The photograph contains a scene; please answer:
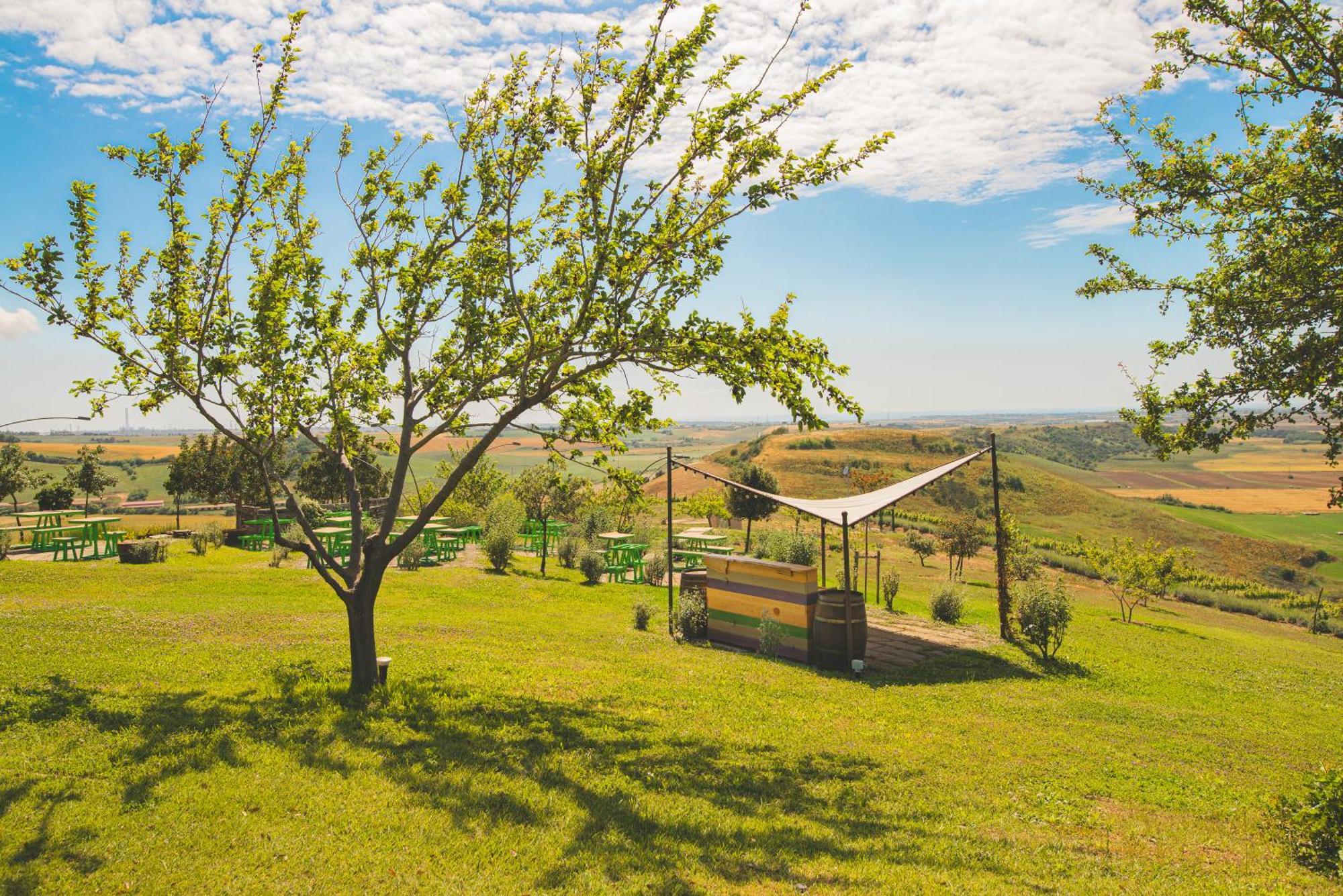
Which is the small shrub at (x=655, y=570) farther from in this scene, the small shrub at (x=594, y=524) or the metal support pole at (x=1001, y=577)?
the metal support pole at (x=1001, y=577)

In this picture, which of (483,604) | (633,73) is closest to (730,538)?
(483,604)

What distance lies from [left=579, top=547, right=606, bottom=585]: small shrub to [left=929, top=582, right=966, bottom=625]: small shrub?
31.5ft

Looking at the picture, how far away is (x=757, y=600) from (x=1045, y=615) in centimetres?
506

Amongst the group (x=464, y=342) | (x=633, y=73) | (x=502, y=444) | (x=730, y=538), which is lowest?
(x=730, y=538)

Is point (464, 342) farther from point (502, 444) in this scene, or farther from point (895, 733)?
point (895, 733)

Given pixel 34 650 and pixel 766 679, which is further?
pixel 766 679

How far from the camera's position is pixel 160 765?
5.38 m

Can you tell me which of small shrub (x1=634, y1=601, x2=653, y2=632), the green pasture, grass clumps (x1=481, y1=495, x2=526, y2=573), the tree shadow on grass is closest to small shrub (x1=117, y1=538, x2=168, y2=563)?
grass clumps (x1=481, y1=495, x2=526, y2=573)

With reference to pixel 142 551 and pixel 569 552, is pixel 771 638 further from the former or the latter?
pixel 142 551

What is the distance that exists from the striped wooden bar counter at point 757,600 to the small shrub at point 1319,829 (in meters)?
6.94

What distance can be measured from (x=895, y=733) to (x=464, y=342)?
A: 6667 millimetres

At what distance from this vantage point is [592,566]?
21.1 meters

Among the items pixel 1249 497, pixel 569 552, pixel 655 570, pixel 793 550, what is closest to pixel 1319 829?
pixel 793 550

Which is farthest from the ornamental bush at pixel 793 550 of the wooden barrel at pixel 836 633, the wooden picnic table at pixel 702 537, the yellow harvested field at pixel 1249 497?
the yellow harvested field at pixel 1249 497
